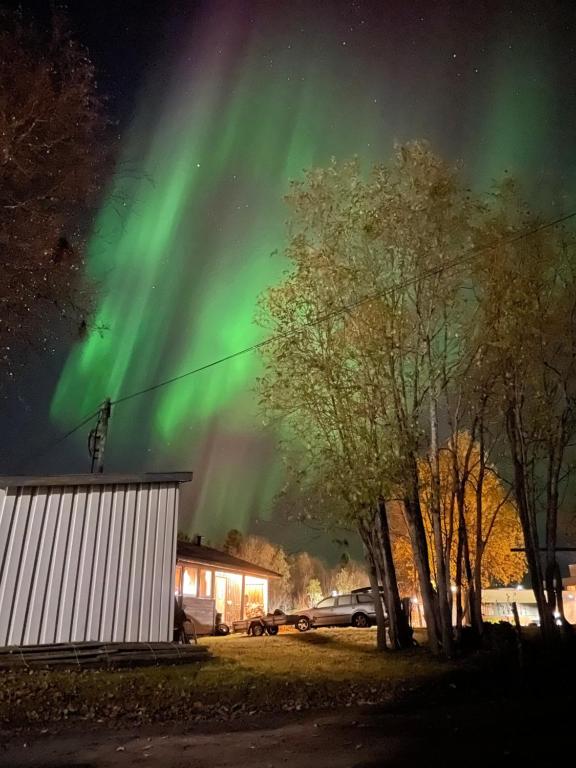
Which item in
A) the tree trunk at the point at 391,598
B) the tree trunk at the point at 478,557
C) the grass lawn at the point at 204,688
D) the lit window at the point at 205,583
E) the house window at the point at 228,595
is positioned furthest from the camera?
the house window at the point at 228,595

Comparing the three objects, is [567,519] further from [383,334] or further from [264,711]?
[264,711]

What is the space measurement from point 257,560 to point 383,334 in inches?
2787

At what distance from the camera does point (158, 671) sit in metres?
10.8

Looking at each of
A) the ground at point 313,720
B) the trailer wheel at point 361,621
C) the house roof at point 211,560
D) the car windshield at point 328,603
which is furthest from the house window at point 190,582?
the ground at point 313,720

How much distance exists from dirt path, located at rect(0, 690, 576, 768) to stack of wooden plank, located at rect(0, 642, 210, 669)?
172 inches

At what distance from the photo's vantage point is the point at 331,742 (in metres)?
6.52

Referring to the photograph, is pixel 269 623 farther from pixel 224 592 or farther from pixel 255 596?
pixel 255 596

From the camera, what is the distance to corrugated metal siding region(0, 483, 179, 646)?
11.7 metres

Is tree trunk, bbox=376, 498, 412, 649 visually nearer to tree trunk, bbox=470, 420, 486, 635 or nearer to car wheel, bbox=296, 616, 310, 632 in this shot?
tree trunk, bbox=470, 420, 486, 635

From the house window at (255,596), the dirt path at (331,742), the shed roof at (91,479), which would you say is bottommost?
the dirt path at (331,742)

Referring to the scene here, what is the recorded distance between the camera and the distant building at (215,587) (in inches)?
957

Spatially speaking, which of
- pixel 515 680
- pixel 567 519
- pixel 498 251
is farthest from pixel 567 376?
pixel 567 519

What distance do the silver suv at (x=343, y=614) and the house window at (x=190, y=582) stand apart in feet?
15.3

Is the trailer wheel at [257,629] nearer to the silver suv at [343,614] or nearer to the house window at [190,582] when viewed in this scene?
the silver suv at [343,614]
